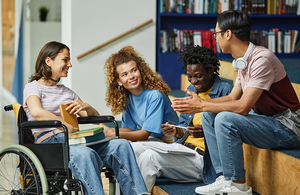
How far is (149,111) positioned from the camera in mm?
2566

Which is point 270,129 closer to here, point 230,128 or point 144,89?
point 230,128

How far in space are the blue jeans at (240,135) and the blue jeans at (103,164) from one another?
0.48m

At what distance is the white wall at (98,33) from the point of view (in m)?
4.68

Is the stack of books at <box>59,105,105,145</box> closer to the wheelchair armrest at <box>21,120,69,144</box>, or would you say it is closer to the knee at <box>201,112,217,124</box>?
the wheelchair armrest at <box>21,120,69,144</box>

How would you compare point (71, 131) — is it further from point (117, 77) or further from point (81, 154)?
point (117, 77)

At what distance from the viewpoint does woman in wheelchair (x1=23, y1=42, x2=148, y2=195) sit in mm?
1980

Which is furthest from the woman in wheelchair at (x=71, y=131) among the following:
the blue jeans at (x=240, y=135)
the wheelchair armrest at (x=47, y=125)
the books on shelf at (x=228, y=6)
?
the books on shelf at (x=228, y=6)

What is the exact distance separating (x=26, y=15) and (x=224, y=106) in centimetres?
569

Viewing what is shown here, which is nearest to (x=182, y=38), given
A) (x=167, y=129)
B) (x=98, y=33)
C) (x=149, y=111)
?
(x=98, y=33)

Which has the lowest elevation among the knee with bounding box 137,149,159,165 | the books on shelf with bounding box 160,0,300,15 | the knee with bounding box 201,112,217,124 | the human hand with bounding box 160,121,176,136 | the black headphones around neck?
the knee with bounding box 137,149,159,165

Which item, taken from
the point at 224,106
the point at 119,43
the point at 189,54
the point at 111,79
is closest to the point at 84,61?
the point at 119,43

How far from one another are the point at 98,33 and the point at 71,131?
2724mm

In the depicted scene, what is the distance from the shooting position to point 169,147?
7.49ft

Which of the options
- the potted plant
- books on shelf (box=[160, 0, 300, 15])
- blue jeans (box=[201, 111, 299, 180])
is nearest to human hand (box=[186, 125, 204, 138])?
blue jeans (box=[201, 111, 299, 180])
